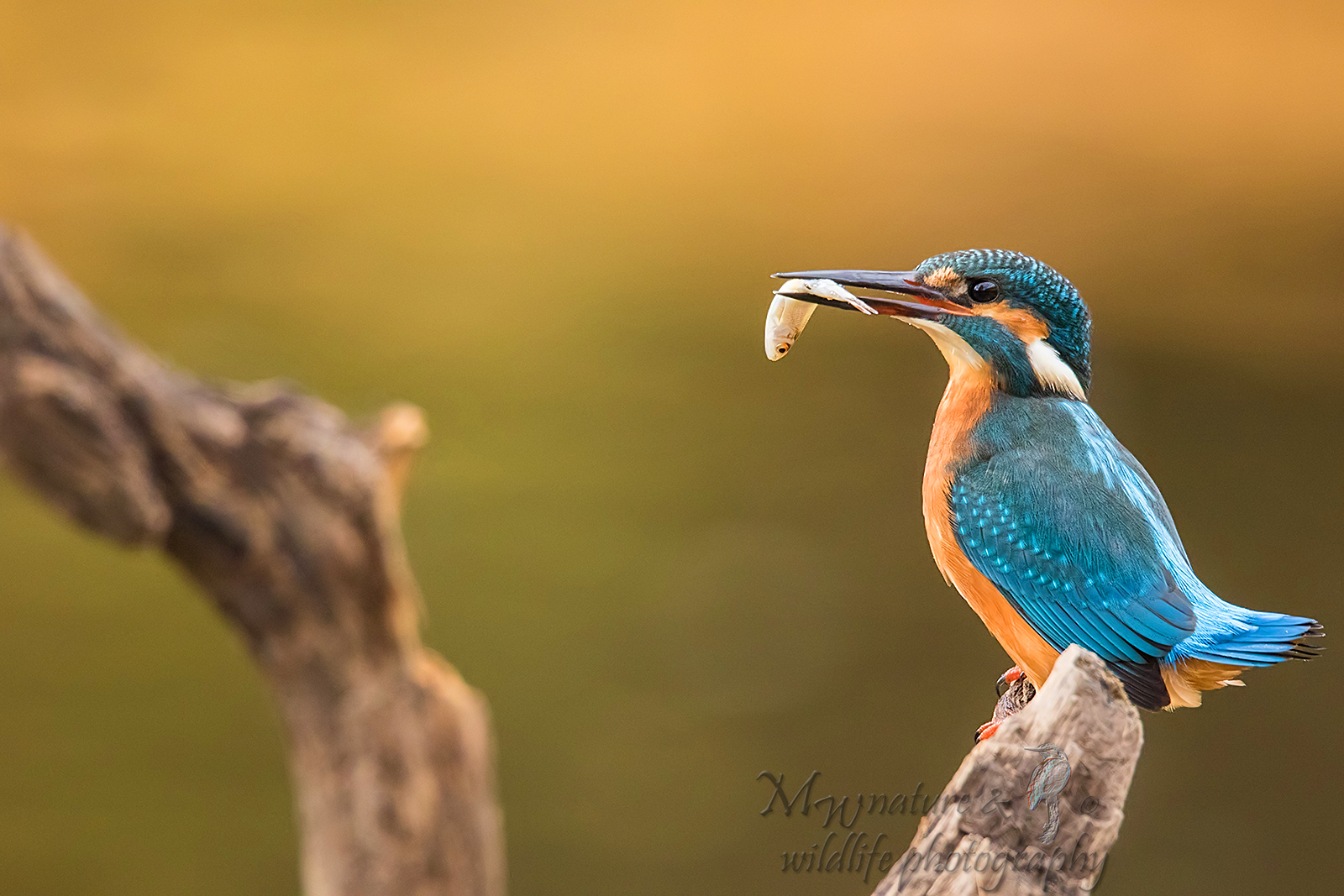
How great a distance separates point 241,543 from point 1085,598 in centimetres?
91

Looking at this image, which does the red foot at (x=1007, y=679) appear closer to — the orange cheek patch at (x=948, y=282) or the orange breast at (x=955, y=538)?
the orange breast at (x=955, y=538)

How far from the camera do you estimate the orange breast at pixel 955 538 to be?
1.36 meters

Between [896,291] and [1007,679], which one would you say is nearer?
[896,291]

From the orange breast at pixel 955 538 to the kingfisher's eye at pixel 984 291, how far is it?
92 millimetres

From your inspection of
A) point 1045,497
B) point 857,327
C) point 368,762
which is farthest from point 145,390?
point 857,327

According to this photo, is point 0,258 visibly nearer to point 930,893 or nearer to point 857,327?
point 930,893

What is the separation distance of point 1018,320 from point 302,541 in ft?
3.06

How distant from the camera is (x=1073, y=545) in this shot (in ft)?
4.25

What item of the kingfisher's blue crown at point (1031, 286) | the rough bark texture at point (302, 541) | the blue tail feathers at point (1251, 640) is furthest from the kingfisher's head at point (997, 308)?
the rough bark texture at point (302, 541)

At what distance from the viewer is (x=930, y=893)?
105cm

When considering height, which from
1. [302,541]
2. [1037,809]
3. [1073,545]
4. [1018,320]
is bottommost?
[1037,809]

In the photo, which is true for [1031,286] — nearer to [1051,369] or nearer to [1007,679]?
[1051,369]

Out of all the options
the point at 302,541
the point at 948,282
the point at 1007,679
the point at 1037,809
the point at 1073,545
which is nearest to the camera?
the point at 302,541

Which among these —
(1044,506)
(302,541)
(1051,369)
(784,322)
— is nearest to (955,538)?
(1044,506)
